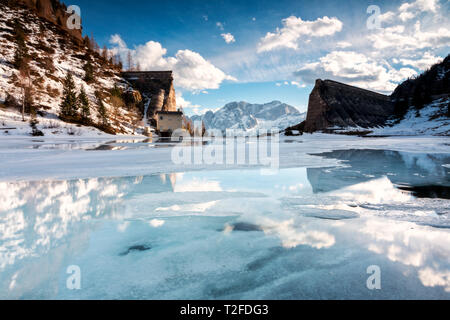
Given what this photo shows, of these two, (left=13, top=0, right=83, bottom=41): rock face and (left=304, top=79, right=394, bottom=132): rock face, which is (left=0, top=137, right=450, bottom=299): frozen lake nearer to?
(left=304, top=79, right=394, bottom=132): rock face

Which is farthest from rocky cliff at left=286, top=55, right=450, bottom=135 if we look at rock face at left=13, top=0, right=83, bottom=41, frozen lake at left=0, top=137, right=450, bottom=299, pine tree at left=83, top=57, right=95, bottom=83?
rock face at left=13, top=0, right=83, bottom=41

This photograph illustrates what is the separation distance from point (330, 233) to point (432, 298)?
3.88ft

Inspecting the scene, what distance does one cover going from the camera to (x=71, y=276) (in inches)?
77.3

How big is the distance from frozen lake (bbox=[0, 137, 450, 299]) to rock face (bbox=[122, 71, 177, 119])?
65423mm

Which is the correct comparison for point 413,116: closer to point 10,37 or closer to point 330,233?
point 330,233

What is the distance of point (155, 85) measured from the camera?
237ft

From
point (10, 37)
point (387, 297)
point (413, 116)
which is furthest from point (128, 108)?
point (413, 116)

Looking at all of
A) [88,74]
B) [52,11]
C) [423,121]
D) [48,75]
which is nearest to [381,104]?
[423,121]

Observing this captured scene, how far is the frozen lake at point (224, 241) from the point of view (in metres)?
1.81

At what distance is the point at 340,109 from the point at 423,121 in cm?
1720

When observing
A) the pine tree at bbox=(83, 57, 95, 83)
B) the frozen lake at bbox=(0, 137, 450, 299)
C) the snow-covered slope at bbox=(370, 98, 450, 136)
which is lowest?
the frozen lake at bbox=(0, 137, 450, 299)

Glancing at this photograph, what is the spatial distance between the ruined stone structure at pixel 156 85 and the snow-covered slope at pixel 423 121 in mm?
56041

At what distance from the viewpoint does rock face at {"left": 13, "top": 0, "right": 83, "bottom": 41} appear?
61.8 m
